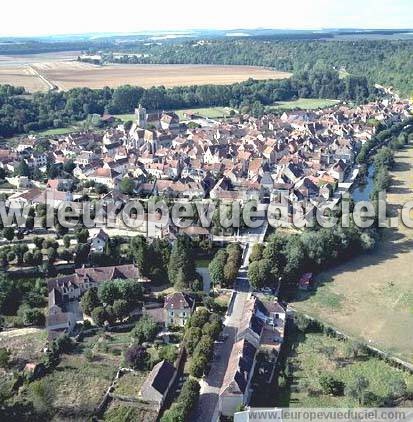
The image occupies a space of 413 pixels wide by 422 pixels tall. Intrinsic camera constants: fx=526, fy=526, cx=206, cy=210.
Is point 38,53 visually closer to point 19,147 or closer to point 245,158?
point 19,147

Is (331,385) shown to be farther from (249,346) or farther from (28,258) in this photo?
(28,258)

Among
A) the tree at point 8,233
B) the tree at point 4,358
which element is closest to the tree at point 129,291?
the tree at point 4,358

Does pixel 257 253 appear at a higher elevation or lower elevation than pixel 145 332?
higher

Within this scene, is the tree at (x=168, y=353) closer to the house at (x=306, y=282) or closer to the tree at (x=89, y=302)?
the tree at (x=89, y=302)

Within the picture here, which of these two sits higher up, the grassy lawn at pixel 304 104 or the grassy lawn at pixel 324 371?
the grassy lawn at pixel 304 104

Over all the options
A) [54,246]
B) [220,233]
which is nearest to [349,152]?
[220,233]

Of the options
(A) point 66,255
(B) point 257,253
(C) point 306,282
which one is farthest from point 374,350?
(A) point 66,255

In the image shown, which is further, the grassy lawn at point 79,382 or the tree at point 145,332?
the tree at point 145,332
